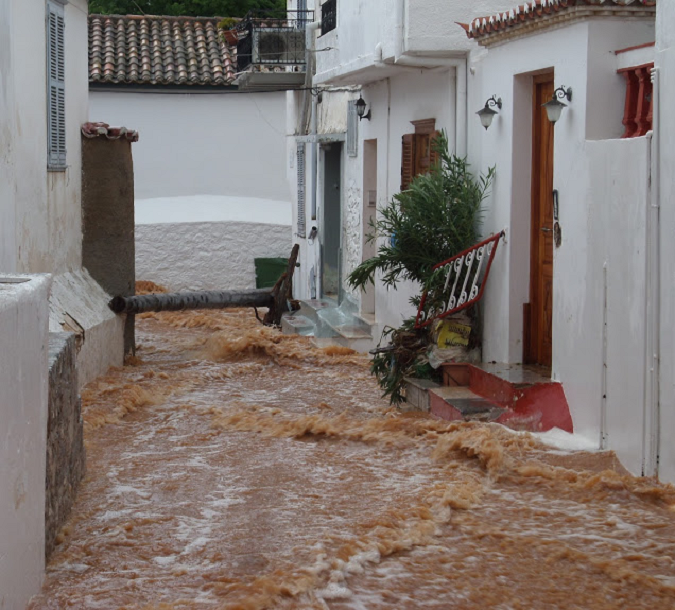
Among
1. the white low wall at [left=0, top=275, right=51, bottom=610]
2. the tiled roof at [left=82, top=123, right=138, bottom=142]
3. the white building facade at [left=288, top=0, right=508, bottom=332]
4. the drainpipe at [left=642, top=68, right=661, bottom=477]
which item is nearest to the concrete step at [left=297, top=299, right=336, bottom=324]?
the white building facade at [left=288, top=0, right=508, bottom=332]

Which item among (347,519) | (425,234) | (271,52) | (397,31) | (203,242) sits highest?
(271,52)

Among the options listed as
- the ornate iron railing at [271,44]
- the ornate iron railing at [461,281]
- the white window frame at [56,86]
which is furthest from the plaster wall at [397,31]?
the ornate iron railing at [271,44]

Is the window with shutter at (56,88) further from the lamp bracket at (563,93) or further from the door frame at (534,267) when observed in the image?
the lamp bracket at (563,93)

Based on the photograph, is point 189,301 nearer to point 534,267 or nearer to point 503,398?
point 534,267

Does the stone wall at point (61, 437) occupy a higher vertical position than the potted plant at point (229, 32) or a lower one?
lower

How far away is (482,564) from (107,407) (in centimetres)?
625

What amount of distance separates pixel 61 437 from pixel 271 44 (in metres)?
13.6

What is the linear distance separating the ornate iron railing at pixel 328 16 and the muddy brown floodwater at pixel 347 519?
7.22 meters

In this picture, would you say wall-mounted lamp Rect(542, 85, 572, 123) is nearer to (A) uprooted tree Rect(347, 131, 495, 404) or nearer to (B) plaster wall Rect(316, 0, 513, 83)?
(A) uprooted tree Rect(347, 131, 495, 404)


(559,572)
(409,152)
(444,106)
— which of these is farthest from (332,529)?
(409,152)

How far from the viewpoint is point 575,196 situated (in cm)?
891

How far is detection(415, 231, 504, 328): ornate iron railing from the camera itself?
417 inches

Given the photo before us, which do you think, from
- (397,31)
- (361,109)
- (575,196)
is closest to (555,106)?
(575,196)

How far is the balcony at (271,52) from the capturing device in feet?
63.2
